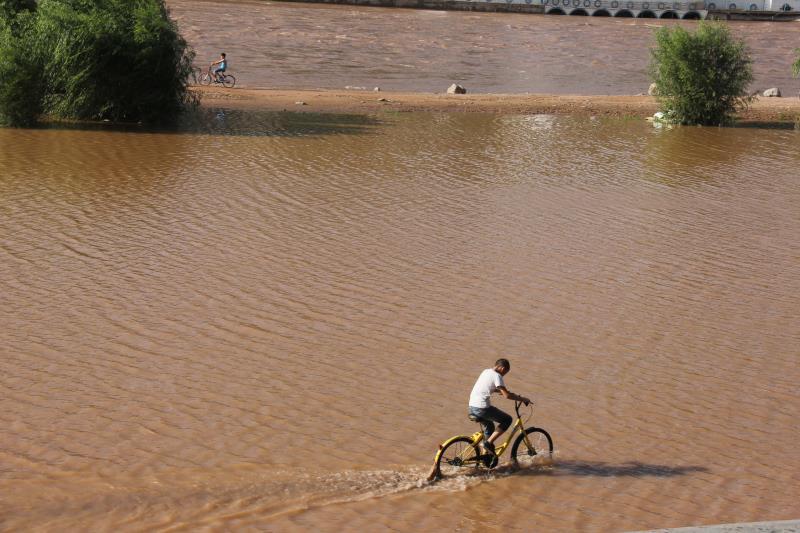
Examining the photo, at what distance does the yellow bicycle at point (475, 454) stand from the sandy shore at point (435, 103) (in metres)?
24.1

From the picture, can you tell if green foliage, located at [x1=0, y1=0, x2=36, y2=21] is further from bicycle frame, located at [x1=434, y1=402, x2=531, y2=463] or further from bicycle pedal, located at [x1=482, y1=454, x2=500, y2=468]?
bicycle pedal, located at [x1=482, y1=454, x2=500, y2=468]

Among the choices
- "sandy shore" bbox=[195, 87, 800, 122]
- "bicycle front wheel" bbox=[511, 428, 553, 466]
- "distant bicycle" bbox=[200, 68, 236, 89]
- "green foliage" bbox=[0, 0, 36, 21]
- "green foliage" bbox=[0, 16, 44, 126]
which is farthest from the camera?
"distant bicycle" bbox=[200, 68, 236, 89]

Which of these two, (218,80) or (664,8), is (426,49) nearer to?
(218,80)

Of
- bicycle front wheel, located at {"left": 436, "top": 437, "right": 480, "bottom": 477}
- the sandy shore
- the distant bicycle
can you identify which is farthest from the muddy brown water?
bicycle front wheel, located at {"left": 436, "top": 437, "right": 480, "bottom": 477}

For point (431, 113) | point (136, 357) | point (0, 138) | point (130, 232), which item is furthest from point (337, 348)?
point (431, 113)

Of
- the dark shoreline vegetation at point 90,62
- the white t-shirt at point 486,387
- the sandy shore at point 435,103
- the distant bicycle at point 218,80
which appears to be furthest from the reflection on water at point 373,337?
the distant bicycle at point 218,80

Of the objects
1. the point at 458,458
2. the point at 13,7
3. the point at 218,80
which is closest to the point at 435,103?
the point at 218,80

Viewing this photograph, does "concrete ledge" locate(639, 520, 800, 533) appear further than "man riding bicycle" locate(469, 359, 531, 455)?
No

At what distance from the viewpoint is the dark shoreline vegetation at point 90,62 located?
85.1 feet

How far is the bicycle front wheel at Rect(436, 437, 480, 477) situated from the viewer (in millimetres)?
9178

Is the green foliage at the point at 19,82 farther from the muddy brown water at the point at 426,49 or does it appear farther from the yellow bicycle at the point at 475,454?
the yellow bicycle at the point at 475,454

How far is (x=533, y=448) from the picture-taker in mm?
9625

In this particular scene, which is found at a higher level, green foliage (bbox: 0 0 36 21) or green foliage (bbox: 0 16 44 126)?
green foliage (bbox: 0 0 36 21)

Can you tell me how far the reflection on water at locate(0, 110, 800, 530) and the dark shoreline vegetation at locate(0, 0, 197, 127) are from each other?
10.4 ft
